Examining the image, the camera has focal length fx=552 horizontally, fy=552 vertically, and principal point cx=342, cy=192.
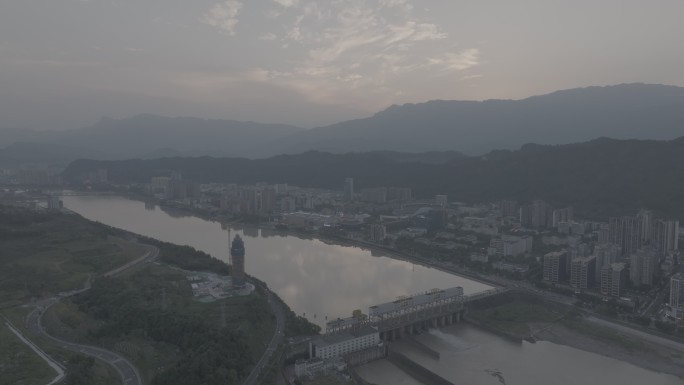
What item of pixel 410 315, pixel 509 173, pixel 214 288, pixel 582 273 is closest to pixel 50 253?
pixel 214 288

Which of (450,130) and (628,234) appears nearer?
(628,234)

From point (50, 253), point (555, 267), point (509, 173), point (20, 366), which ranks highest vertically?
point (509, 173)

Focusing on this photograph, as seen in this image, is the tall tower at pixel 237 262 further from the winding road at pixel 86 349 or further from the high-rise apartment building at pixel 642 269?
the high-rise apartment building at pixel 642 269

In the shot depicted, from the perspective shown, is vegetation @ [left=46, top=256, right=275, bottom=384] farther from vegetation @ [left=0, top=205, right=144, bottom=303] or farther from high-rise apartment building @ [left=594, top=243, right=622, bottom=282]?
high-rise apartment building @ [left=594, top=243, right=622, bottom=282]

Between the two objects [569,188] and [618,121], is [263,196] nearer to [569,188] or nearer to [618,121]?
[569,188]

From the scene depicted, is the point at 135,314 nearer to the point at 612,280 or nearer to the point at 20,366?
the point at 20,366

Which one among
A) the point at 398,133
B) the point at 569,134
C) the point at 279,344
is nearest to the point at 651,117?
the point at 569,134

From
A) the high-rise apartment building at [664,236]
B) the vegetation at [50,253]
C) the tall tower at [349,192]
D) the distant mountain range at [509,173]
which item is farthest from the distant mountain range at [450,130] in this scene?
the vegetation at [50,253]
